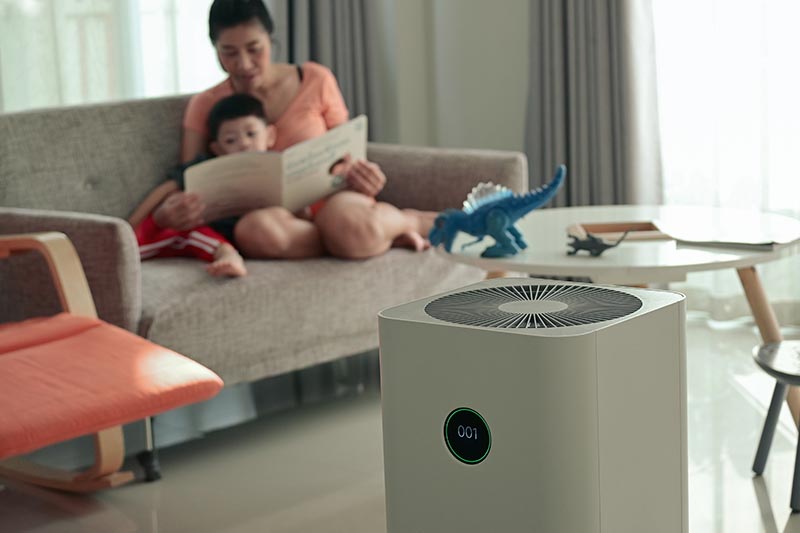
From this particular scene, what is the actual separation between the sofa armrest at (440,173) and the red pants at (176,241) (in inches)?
22.1

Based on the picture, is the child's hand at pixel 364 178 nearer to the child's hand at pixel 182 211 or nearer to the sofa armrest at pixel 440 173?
the sofa armrest at pixel 440 173

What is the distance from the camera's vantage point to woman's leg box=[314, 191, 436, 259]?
2611 mm

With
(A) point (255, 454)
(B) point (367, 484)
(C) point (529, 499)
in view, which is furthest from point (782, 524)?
(A) point (255, 454)

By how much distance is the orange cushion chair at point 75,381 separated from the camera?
5.41ft

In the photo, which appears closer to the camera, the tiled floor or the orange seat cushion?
the orange seat cushion

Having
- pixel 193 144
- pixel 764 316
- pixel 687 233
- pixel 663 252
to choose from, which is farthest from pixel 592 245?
pixel 193 144

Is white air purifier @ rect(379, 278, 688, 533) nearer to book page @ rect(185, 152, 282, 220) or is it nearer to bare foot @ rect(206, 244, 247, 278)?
bare foot @ rect(206, 244, 247, 278)

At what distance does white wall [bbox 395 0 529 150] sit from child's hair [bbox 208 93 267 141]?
1.15m

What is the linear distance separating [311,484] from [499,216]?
2.19ft

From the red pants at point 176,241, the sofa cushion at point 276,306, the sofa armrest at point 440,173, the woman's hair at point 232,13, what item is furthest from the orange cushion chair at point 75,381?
the sofa armrest at point 440,173

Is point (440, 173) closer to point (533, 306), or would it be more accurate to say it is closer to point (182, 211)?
point (182, 211)

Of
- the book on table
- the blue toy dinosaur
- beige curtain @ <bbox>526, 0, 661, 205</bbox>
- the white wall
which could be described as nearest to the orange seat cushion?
the blue toy dinosaur

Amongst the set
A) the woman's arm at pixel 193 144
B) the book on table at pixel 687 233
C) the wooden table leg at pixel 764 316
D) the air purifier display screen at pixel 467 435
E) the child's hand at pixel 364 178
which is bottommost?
the wooden table leg at pixel 764 316

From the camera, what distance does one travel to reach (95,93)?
3.42m
